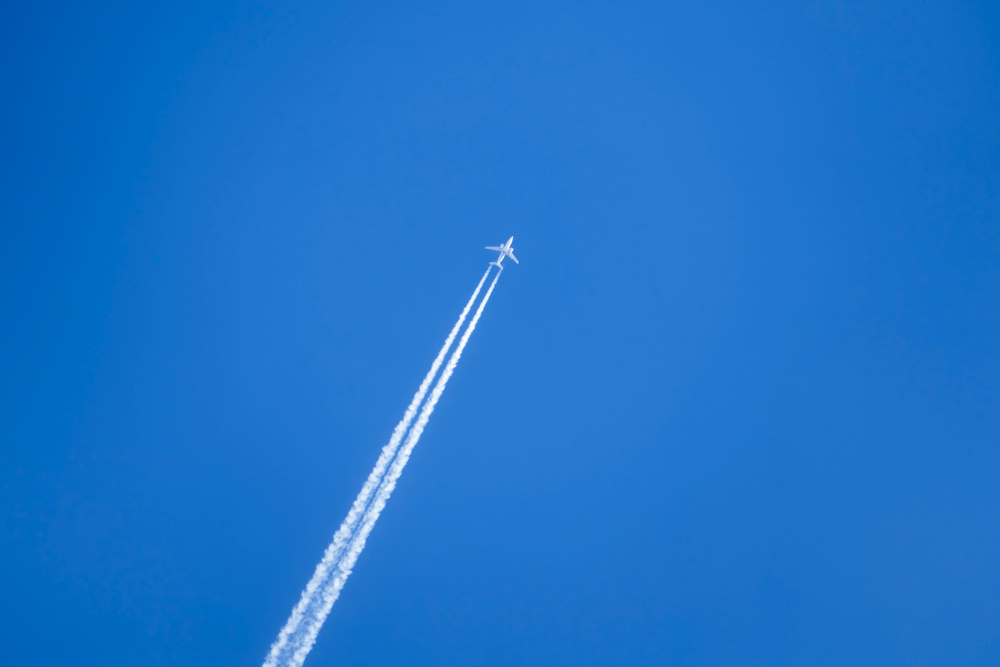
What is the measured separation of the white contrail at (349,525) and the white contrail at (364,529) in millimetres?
393

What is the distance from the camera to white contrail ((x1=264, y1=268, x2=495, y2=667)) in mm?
25234

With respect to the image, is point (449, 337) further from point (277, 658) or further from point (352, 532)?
point (277, 658)

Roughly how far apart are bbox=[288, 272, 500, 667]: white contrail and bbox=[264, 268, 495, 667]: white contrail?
1.29 ft

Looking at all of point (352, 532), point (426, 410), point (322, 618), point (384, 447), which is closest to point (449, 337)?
point (426, 410)

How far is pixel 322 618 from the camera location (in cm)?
2527

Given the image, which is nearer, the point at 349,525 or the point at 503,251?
the point at 349,525

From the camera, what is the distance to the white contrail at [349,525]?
2523 cm

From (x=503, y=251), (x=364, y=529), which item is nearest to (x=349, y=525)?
(x=364, y=529)

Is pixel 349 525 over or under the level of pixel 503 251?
under

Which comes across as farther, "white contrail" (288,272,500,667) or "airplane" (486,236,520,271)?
"airplane" (486,236,520,271)

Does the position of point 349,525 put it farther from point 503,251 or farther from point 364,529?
point 503,251

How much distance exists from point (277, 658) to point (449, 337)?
20907 mm

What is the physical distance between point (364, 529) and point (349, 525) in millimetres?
891

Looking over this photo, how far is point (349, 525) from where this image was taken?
92.9 feet
